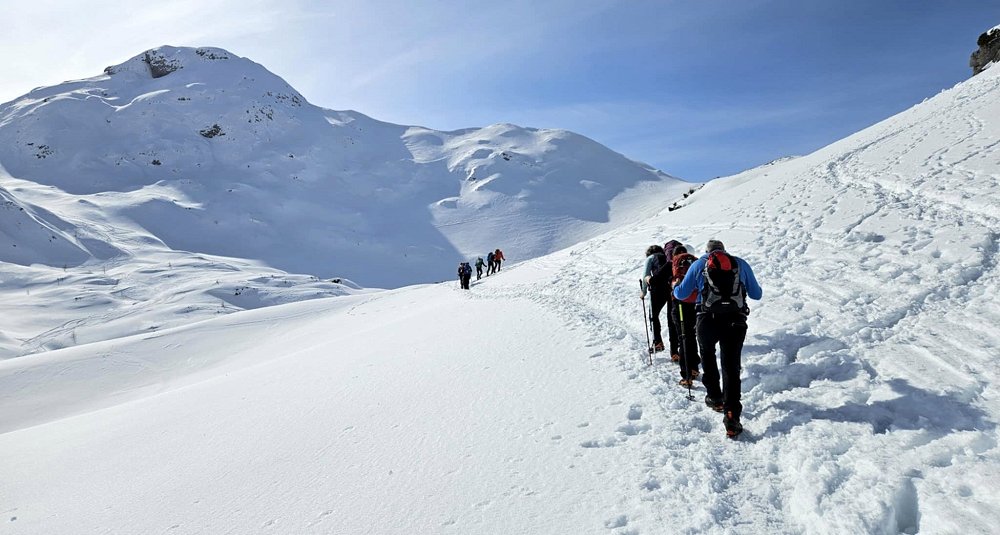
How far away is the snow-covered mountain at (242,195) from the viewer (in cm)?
3525

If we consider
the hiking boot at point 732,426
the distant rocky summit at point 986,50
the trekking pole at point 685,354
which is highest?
the distant rocky summit at point 986,50

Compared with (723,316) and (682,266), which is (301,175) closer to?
(682,266)

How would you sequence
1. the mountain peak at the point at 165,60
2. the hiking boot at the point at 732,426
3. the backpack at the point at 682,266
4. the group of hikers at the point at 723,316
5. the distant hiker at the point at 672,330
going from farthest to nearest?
the mountain peak at the point at 165,60 → the distant hiker at the point at 672,330 → the backpack at the point at 682,266 → the group of hikers at the point at 723,316 → the hiking boot at the point at 732,426

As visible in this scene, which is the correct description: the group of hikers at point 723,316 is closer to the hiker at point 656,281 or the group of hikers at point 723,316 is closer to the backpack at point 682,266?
the backpack at point 682,266

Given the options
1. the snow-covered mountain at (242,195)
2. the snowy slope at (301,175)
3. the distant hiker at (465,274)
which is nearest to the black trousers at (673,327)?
the distant hiker at (465,274)

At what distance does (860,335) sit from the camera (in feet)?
19.7

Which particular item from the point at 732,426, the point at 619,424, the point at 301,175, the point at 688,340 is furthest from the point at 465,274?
the point at 301,175

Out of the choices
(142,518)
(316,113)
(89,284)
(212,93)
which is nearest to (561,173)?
(316,113)

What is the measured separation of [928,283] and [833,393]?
A: 316 cm

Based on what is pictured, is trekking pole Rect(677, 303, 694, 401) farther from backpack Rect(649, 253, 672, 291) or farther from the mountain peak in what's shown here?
the mountain peak

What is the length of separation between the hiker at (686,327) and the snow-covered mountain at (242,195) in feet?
90.6

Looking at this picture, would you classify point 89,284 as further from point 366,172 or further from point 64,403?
point 366,172

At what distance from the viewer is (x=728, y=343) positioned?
4.83 metres

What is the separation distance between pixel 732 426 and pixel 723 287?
4.33 feet
